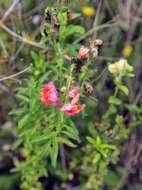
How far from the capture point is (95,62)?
2.02 meters

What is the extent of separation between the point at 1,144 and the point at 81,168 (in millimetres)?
411

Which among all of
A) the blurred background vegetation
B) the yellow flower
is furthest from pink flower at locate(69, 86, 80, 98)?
the blurred background vegetation

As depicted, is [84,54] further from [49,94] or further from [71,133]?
[71,133]

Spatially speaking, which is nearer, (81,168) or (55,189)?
(81,168)

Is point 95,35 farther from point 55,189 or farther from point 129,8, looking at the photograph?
point 55,189

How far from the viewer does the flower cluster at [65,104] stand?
1.36 metres

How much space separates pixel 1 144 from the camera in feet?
7.02

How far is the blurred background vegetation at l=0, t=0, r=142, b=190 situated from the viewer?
1.99 metres

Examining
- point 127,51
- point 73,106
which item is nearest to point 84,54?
point 73,106

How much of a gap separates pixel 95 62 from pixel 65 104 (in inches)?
26.5

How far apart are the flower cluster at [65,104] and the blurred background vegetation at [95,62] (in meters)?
0.56

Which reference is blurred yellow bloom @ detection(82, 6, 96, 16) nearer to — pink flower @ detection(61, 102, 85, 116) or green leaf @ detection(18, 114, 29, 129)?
green leaf @ detection(18, 114, 29, 129)

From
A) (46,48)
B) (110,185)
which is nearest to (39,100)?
(46,48)

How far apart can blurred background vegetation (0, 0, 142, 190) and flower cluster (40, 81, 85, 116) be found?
560 mm
